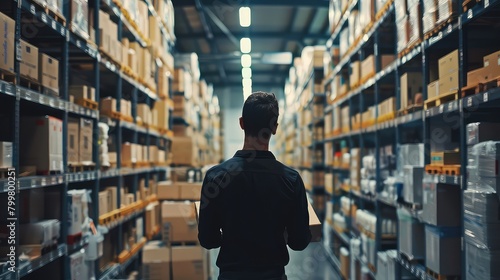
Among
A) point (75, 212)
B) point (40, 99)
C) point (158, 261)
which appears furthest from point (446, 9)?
point (158, 261)

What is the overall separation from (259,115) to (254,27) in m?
12.4

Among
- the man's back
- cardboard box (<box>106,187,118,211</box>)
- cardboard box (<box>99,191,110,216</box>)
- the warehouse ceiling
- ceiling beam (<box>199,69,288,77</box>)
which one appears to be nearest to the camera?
the man's back

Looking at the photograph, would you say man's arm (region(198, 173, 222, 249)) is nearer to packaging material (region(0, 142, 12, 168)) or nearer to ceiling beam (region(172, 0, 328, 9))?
packaging material (region(0, 142, 12, 168))

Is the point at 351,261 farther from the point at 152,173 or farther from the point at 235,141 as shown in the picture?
the point at 235,141

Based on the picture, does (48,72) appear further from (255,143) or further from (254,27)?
(254,27)

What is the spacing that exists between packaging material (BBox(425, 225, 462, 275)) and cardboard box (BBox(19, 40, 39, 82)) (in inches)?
129

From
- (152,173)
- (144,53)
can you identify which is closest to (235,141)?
(152,173)

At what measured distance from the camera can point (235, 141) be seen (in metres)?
26.0

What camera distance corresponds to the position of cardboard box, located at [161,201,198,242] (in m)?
5.83

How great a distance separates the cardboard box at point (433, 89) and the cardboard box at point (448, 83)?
0.32 feet

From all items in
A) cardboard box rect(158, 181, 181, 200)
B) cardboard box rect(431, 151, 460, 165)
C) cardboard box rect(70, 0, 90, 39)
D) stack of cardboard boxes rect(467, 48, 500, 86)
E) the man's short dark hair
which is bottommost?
cardboard box rect(158, 181, 181, 200)

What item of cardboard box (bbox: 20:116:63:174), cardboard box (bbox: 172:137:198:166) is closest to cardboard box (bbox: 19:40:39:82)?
cardboard box (bbox: 20:116:63:174)

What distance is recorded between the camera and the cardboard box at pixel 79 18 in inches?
158

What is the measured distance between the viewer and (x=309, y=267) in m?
7.97
